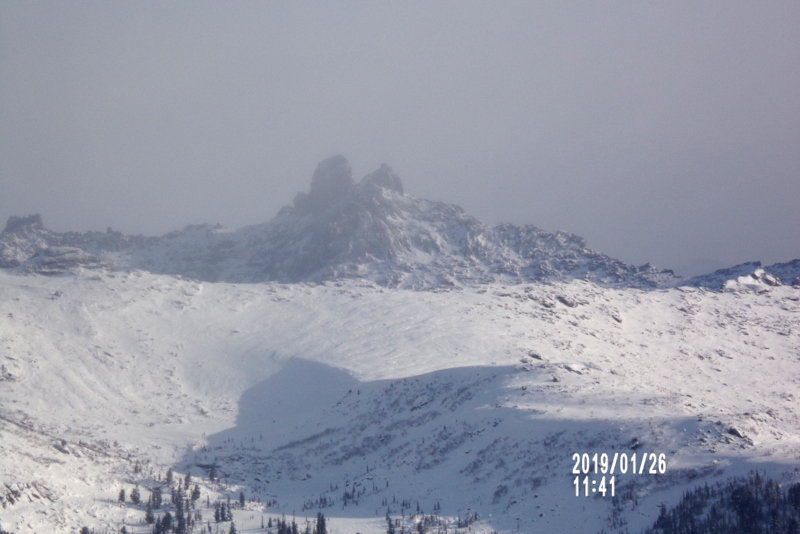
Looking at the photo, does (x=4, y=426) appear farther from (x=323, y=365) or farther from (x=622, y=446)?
(x=622, y=446)

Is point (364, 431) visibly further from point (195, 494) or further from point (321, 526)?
point (321, 526)

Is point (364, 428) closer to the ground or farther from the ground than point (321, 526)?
farther from the ground

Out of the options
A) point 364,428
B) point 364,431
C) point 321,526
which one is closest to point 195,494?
A: point 321,526

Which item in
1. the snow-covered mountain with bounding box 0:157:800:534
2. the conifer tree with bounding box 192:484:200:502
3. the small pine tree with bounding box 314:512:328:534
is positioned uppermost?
the snow-covered mountain with bounding box 0:157:800:534

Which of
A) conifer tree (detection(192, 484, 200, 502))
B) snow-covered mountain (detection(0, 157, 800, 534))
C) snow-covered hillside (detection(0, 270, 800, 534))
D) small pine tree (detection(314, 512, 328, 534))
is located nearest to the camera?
small pine tree (detection(314, 512, 328, 534))

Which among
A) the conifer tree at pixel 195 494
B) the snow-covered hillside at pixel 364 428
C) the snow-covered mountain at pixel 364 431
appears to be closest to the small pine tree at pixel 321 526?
the snow-covered mountain at pixel 364 431

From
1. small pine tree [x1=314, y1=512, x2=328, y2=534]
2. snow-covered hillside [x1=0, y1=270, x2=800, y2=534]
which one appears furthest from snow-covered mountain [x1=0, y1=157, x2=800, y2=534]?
small pine tree [x1=314, y1=512, x2=328, y2=534]

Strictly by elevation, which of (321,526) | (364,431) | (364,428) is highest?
(364,428)

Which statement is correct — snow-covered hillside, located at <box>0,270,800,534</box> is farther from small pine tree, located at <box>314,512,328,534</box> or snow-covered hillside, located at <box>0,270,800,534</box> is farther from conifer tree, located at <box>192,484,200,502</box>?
conifer tree, located at <box>192,484,200,502</box>

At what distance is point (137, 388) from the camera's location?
181 m

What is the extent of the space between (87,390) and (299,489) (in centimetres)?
5410

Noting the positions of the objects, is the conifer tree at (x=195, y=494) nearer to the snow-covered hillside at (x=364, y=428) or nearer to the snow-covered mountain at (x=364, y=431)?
the snow-covered mountain at (x=364, y=431)

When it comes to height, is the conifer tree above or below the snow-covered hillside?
below

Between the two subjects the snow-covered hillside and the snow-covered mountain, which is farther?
the snow-covered hillside
